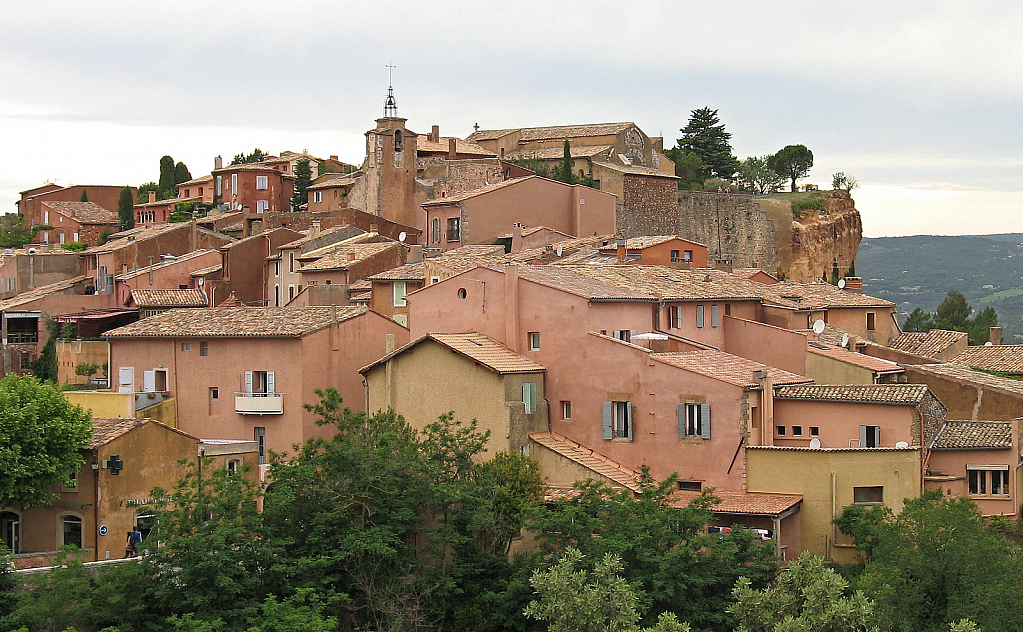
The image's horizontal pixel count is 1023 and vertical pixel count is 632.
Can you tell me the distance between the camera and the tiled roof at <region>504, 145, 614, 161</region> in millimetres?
68938

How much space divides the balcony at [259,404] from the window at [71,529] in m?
8.30

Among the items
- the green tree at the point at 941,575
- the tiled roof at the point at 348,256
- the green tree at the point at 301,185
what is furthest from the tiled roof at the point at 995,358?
the green tree at the point at 301,185

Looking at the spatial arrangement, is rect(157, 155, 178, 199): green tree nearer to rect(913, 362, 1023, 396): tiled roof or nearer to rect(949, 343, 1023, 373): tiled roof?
rect(949, 343, 1023, 373): tiled roof

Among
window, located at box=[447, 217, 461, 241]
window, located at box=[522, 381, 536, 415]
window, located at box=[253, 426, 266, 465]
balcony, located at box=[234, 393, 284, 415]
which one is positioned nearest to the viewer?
window, located at box=[522, 381, 536, 415]

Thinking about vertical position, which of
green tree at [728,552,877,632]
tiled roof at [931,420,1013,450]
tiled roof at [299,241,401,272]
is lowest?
green tree at [728,552,877,632]

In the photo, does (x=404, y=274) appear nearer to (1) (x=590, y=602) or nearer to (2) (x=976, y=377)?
(2) (x=976, y=377)

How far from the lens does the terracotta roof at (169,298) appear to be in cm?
5031

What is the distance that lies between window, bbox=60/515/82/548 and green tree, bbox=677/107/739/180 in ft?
179

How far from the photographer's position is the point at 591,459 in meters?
33.5

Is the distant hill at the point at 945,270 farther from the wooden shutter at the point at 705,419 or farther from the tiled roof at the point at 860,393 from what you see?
the wooden shutter at the point at 705,419

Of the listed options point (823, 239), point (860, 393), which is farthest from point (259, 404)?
point (823, 239)

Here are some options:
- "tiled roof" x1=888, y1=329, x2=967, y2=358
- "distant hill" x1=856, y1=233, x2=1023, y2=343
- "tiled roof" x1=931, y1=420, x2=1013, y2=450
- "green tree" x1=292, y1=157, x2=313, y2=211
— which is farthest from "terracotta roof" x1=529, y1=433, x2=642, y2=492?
"distant hill" x1=856, y1=233, x2=1023, y2=343

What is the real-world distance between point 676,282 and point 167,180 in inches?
1840

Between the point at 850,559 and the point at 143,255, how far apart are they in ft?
121
